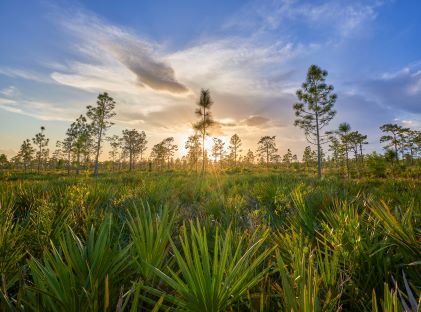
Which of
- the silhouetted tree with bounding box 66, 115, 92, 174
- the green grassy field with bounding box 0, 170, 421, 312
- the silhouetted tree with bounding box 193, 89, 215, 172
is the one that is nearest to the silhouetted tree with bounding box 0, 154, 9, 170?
the silhouetted tree with bounding box 66, 115, 92, 174

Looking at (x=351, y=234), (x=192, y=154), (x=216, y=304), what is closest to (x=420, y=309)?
(x=216, y=304)

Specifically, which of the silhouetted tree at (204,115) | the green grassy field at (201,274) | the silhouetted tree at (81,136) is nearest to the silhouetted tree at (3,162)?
the silhouetted tree at (81,136)

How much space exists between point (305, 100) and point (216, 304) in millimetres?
31090

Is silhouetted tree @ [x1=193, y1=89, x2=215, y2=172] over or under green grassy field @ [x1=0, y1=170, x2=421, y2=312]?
over

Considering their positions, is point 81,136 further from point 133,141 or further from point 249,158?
point 249,158

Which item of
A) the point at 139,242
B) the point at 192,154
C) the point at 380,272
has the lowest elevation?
the point at 380,272

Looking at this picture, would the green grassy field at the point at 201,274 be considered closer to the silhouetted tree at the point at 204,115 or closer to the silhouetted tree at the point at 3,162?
the silhouetted tree at the point at 204,115

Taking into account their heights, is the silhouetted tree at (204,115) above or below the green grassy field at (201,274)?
above

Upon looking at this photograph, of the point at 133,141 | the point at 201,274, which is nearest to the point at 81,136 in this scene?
the point at 133,141

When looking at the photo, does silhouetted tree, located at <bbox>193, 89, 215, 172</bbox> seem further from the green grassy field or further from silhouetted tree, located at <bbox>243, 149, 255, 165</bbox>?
silhouetted tree, located at <bbox>243, 149, 255, 165</bbox>

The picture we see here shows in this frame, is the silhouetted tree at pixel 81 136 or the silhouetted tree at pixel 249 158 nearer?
the silhouetted tree at pixel 81 136

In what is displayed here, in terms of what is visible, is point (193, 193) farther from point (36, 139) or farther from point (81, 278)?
point (36, 139)

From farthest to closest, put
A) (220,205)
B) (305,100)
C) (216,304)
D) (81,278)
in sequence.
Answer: (305,100) < (220,205) < (81,278) < (216,304)

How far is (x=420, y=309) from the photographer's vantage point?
67cm
